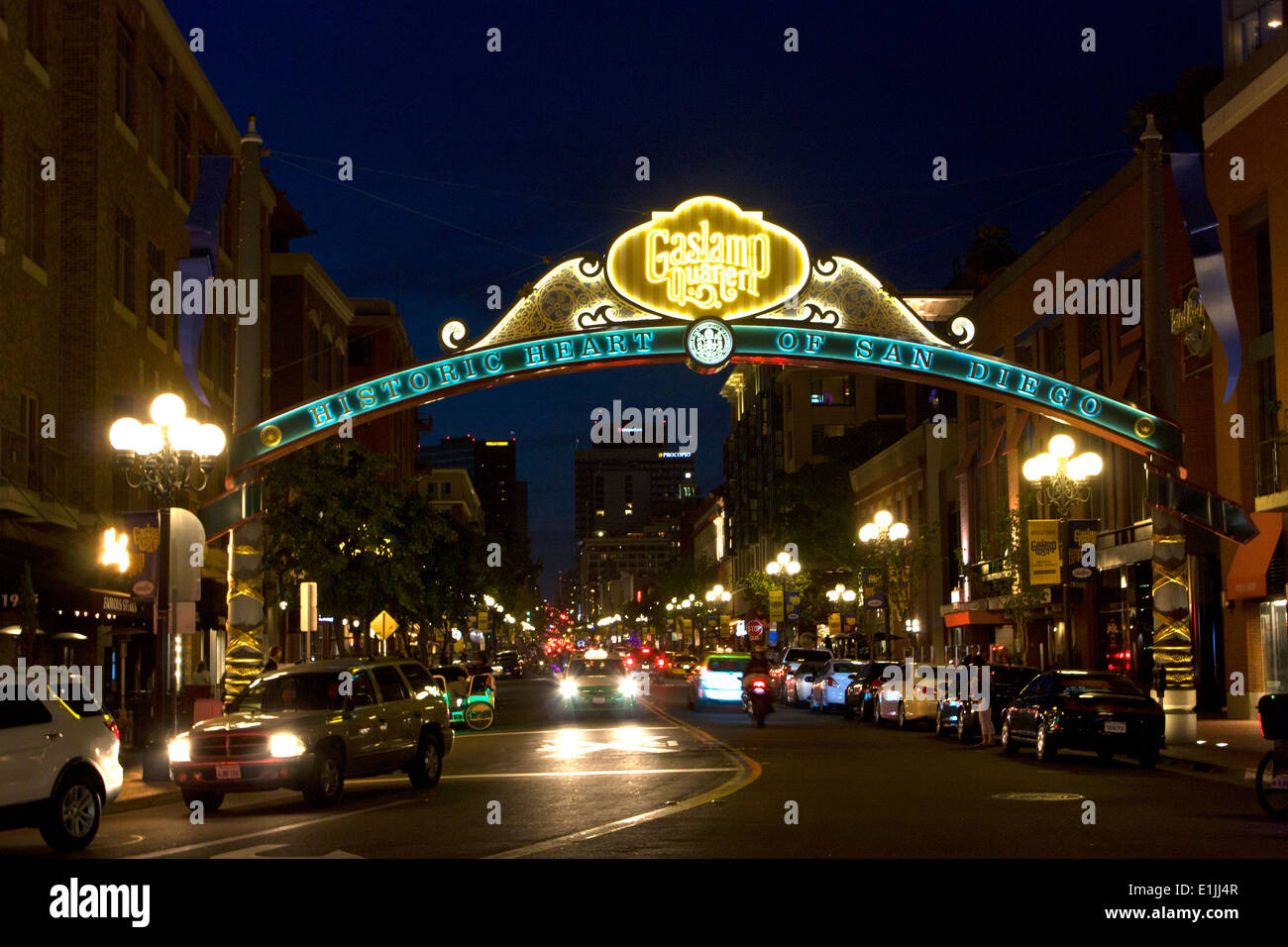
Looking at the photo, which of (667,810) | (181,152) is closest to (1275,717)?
(667,810)

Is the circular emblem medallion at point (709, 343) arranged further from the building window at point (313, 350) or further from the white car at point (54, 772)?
the building window at point (313, 350)

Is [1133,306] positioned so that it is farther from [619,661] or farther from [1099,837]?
[1099,837]

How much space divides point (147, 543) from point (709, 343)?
10.8 metres

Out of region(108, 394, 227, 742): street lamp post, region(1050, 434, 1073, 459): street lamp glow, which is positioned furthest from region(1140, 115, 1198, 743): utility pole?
region(108, 394, 227, 742): street lamp post

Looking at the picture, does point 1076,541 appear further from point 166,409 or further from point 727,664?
point 166,409

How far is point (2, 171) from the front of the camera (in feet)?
92.2

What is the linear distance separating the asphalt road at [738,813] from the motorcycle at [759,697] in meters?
8.46

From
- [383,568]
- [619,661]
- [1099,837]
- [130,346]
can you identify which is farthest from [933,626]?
[1099,837]

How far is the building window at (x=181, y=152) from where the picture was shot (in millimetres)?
39562

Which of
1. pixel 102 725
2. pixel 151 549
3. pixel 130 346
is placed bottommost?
pixel 102 725

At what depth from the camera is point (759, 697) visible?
36281 mm

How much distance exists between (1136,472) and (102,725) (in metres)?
32.8

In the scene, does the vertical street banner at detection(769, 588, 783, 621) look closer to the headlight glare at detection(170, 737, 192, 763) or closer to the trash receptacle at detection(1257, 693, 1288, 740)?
the headlight glare at detection(170, 737, 192, 763)
